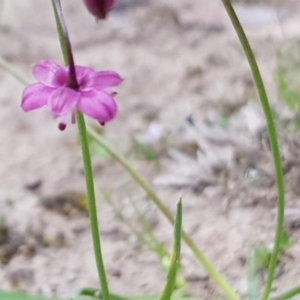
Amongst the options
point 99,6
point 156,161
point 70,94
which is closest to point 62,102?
→ point 70,94

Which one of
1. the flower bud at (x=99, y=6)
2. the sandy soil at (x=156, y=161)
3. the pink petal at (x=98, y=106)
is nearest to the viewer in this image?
the pink petal at (x=98, y=106)

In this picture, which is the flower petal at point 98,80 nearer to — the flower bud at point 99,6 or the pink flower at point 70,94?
the pink flower at point 70,94

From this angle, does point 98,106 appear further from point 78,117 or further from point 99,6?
point 99,6

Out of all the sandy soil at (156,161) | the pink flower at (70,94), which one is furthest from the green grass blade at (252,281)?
the pink flower at (70,94)

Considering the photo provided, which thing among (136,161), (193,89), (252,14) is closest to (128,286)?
(136,161)

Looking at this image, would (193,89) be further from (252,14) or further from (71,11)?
(71,11)

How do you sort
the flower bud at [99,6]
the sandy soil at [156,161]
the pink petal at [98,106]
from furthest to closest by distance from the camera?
the sandy soil at [156,161] → the flower bud at [99,6] → the pink petal at [98,106]
